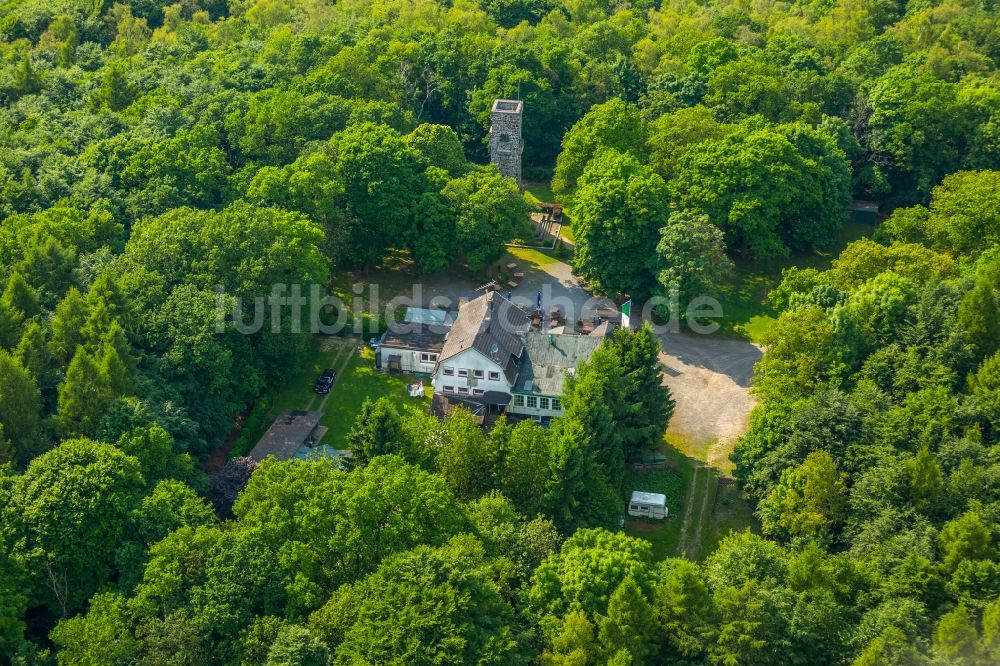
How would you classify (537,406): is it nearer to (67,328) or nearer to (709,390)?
(709,390)

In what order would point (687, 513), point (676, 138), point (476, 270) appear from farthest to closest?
point (676, 138) → point (476, 270) → point (687, 513)

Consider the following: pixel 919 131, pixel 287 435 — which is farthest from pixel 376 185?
pixel 919 131

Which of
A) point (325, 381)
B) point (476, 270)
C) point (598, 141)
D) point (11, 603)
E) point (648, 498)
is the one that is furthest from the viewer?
point (598, 141)

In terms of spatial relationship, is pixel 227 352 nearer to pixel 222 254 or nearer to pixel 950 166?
pixel 222 254

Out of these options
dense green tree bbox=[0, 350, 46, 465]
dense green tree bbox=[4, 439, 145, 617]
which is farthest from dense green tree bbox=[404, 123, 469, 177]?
dense green tree bbox=[4, 439, 145, 617]

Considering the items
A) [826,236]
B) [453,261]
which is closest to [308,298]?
[453,261]

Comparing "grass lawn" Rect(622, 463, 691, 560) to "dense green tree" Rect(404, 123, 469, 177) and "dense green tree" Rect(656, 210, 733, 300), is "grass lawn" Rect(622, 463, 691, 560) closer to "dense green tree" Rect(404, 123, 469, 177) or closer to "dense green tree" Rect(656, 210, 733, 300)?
"dense green tree" Rect(656, 210, 733, 300)
